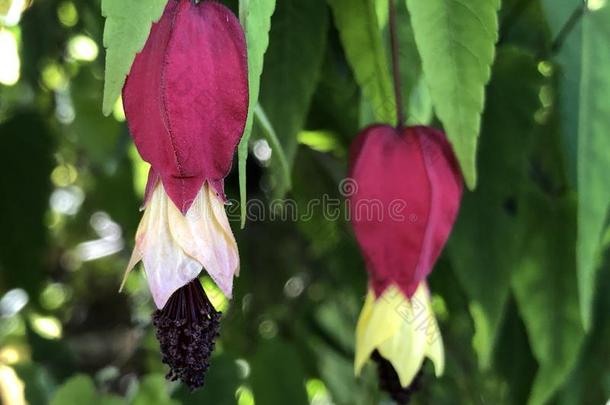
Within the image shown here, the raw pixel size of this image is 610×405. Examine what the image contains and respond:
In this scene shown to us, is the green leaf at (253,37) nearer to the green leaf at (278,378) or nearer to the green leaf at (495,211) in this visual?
the green leaf at (495,211)

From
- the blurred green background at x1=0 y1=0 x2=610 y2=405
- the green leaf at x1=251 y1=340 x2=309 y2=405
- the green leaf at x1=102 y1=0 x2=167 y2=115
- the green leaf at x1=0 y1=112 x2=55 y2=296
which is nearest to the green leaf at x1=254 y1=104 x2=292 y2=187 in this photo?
the blurred green background at x1=0 y1=0 x2=610 y2=405

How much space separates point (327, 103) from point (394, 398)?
0.80ft

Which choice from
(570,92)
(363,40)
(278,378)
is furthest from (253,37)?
(278,378)

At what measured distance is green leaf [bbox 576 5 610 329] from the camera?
52 cm

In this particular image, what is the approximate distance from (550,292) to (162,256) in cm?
27

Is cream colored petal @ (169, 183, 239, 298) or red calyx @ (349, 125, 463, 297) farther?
red calyx @ (349, 125, 463, 297)

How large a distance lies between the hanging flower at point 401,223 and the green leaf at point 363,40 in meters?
0.03

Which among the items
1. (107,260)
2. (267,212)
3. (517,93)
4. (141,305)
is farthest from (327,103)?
(107,260)

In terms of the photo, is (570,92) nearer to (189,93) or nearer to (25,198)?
(189,93)

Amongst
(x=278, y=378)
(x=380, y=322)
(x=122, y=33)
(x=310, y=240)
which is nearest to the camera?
(x=122, y=33)

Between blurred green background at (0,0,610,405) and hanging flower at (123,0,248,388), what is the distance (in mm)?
84

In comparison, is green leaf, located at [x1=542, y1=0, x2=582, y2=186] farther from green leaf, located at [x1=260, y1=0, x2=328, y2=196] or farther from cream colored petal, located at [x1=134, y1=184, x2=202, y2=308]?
cream colored petal, located at [x1=134, y1=184, x2=202, y2=308]

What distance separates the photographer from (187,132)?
412 mm

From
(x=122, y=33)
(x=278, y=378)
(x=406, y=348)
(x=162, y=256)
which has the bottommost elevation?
(x=278, y=378)
